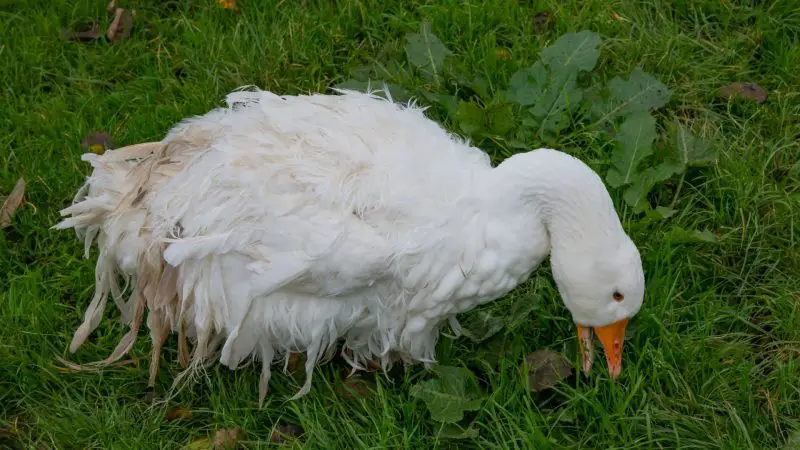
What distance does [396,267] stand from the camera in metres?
2.51

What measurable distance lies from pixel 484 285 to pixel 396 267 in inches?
9.3

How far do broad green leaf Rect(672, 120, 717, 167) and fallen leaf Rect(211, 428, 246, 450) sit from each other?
5.69ft

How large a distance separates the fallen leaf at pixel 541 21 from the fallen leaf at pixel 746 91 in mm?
728

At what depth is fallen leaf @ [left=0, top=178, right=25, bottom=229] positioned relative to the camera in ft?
11.2

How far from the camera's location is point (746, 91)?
3.67m

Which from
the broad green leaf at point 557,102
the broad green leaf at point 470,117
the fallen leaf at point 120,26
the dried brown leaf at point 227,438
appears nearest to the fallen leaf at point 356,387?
the dried brown leaf at point 227,438

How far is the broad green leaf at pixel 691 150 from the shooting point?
131 inches

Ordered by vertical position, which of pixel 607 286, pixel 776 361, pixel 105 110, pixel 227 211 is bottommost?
pixel 776 361

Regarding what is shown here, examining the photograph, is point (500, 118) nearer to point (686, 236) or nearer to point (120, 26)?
point (686, 236)

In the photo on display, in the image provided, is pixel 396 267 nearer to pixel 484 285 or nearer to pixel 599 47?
pixel 484 285

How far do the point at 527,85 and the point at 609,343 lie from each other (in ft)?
3.92

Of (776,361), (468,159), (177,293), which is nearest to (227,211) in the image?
(177,293)

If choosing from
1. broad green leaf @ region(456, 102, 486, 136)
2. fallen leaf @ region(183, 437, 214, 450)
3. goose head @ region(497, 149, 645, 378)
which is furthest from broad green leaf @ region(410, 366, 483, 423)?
broad green leaf @ region(456, 102, 486, 136)

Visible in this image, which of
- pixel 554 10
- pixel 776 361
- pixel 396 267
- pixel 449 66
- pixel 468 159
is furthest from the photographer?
pixel 554 10
